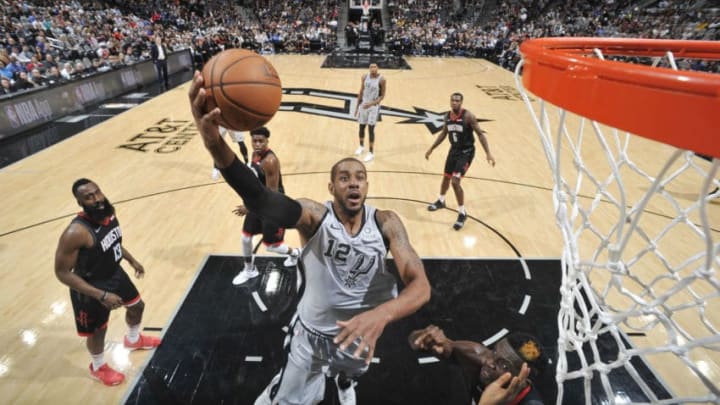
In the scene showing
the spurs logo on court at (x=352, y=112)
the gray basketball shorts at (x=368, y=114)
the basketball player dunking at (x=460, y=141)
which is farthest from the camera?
the spurs logo on court at (x=352, y=112)

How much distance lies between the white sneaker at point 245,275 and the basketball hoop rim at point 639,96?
3347 mm

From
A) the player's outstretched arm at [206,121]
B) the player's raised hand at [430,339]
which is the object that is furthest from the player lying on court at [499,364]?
the player's outstretched arm at [206,121]

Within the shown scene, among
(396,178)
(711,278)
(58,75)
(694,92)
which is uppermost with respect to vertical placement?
(694,92)

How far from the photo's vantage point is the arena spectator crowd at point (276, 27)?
11.8m

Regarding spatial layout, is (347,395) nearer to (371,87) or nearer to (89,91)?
(371,87)

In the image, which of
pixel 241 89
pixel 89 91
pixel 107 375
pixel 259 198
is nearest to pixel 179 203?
pixel 107 375

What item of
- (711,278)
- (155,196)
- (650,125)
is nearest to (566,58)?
(650,125)

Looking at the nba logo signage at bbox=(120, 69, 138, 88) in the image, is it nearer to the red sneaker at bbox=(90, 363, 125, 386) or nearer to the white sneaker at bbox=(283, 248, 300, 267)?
the white sneaker at bbox=(283, 248, 300, 267)

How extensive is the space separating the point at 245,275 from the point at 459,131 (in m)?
3.00

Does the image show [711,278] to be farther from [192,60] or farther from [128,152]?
[192,60]

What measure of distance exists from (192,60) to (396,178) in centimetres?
1284

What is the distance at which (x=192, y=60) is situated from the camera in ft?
53.7

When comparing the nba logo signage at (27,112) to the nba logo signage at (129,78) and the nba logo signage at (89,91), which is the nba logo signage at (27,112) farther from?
the nba logo signage at (129,78)

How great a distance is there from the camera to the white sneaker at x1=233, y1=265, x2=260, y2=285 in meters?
4.23
